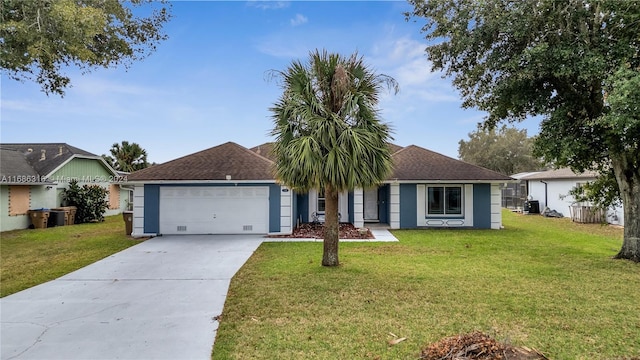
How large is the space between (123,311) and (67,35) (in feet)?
17.1

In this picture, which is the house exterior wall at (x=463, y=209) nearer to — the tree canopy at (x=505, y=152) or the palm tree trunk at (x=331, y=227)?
the palm tree trunk at (x=331, y=227)

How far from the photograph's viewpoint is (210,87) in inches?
641

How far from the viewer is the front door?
18.1 m

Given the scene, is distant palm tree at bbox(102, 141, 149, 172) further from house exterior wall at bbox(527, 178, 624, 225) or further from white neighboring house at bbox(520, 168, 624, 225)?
house exterior wall at bbox(527, 178, 624, 225)

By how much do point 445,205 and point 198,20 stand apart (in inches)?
506

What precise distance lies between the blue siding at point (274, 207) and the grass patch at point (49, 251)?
5131mm

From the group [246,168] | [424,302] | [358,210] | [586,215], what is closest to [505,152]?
[586,215]

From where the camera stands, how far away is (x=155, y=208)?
13.9 meters

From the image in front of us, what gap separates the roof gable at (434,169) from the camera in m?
15.4

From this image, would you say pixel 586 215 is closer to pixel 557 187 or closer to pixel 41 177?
pixel 557 187

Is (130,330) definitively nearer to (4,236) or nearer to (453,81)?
(453,81)

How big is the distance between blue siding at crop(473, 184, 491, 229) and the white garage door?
9565mm

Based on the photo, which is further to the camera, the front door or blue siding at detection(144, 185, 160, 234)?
the front door

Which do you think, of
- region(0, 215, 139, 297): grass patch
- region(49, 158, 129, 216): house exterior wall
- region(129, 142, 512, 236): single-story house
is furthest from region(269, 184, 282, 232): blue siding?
region(49, 158, 129, 216): house exterior wall
